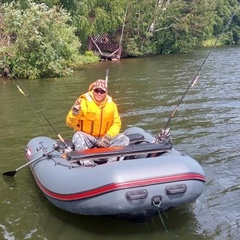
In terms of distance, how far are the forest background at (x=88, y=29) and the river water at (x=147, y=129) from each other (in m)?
1.02

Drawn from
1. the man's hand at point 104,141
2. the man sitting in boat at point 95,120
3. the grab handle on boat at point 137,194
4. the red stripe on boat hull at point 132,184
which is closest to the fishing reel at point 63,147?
the man sitting in boat at point 95,120

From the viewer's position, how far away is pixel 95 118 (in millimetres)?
6324

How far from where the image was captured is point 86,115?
6273mm

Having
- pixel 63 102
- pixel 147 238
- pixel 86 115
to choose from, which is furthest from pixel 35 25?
pixel 147 238

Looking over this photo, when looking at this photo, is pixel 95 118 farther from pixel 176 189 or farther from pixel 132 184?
pixel 176 189

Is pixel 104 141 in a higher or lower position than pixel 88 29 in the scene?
higher

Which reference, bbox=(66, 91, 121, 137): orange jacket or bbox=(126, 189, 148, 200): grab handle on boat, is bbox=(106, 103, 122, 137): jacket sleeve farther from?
bbox=(126, 189, 148, 200): grab handle on boat

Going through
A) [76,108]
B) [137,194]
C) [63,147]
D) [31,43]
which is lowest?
[31,43]

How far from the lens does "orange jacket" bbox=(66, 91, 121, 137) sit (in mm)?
6230

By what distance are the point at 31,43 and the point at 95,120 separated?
507 inches

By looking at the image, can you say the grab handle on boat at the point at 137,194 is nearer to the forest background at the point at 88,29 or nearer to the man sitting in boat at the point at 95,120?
the man sitting in boat at the point at 95,120


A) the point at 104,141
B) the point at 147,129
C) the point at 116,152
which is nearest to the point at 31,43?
the point at 147,129

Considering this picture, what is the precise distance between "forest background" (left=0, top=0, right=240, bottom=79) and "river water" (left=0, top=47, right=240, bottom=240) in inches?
40.0

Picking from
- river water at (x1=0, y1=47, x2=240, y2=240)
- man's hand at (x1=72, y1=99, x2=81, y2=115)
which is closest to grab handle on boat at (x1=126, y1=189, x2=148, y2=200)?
river water at (x1=0, y1=47, x2=240, y2=240)
